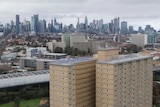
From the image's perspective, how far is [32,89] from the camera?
10148mm

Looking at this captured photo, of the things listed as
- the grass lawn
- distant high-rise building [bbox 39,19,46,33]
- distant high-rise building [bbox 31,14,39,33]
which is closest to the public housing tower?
the grass lawn

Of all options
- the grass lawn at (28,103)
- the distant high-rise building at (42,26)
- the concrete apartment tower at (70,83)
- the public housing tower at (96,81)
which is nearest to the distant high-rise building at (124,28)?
the distant high-rise building at (42,26)

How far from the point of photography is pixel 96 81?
6289 mm

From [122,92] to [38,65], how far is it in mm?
9148

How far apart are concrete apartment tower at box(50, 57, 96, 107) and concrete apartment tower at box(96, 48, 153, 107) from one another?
0.25m

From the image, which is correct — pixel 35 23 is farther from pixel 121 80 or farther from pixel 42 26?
pixel 121 80

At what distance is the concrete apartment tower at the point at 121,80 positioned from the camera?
6137mm

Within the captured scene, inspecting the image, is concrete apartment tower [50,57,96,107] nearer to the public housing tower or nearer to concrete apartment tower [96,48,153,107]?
the public housing tower

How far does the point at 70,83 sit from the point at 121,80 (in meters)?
1.18

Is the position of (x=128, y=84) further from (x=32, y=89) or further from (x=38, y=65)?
(x=38, y=65)

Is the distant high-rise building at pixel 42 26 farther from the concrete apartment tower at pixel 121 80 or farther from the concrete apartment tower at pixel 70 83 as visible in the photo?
the concrete apartment tower at pixel 70 83

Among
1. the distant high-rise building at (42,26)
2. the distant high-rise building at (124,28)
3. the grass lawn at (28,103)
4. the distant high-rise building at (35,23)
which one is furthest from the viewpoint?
the distant high-rise building at (124,28)

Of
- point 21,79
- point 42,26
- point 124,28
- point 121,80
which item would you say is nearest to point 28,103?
point 21,79

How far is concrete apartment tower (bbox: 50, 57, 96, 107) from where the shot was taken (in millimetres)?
5883
